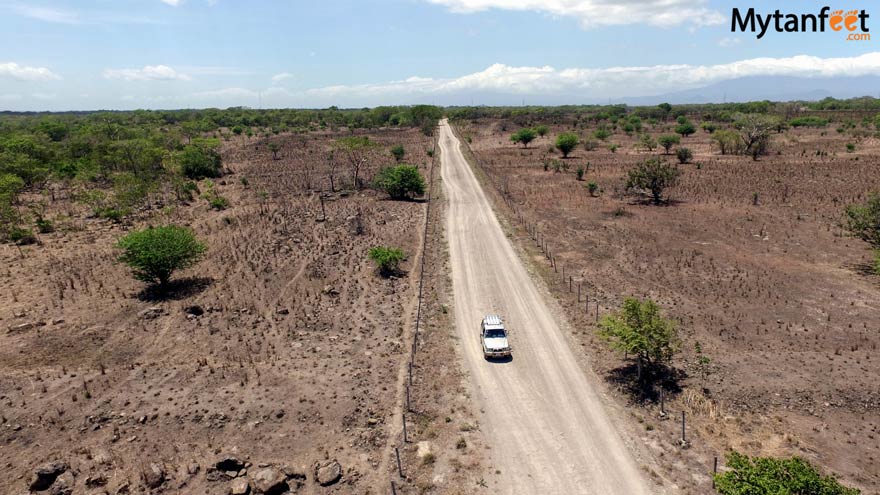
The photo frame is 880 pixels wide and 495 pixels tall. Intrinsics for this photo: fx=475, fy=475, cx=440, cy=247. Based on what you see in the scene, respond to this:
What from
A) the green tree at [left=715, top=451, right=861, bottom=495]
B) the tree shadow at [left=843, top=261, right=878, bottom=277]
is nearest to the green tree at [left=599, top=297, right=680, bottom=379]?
the green tree at [left=715, top=451, right=861, bottom=495]

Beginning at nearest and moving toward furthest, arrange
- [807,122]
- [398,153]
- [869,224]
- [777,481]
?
1. [777,481]
2. [869,224]
3. [398,153]
4. [807,122]

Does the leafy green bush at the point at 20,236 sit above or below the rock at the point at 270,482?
above

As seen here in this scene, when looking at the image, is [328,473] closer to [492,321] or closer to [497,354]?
A: [497,354]

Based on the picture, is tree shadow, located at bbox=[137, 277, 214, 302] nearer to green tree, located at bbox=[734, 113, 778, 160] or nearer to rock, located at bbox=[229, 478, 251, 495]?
rock, located at bbox=[229, 478, 251, 495]

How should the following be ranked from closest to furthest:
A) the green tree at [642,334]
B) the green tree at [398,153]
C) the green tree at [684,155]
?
the green tree at [642,334] → the green tree at [684,155] → the green tree at [398,153]

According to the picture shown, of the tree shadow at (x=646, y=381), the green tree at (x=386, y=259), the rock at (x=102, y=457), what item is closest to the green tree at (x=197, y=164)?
the green tree at (x=386, y=259)

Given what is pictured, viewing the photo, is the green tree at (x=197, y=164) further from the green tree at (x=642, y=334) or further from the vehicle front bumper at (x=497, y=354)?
the green tree at (x=642, y=334)

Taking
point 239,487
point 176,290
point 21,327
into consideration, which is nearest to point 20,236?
point 21,327
